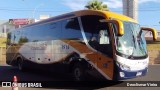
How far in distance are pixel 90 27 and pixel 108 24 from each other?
40.0 inches

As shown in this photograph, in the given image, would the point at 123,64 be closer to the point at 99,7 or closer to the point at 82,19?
the point at 82,19

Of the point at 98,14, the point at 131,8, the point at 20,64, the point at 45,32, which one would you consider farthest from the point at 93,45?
the point at 131,8

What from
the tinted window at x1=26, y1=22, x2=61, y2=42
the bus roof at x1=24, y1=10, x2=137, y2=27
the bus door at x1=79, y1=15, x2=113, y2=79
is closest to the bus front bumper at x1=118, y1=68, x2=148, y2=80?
the bus door at x1=79, y1=15, x2=113, y2=79

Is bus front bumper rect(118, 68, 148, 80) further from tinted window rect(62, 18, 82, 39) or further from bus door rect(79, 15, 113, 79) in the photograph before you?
tinted window rect(62, 18, 82, 39)

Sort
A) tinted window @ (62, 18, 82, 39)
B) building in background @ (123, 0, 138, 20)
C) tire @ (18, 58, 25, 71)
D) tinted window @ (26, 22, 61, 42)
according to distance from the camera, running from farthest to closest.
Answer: building in background @ (123, 0, 138, 20) < tire @ (18, 58, 25, 71) < tinted window @ (26, 22, 61, 42) < tinted window @ (62, 18, 82, 39)

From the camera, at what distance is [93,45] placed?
12984 millimetres

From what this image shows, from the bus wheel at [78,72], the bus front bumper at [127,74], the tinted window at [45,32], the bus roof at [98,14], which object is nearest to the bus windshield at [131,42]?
the bus roof at [98,14]

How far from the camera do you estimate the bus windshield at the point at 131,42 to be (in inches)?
488

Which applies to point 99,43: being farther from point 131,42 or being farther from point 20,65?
point 20,65

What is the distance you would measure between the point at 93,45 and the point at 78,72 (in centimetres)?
155

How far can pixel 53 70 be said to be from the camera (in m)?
15.5

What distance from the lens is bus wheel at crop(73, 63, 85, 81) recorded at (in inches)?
534

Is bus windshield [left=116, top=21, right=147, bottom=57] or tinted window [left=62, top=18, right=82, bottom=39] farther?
tinted window [left=62, top=18, right=82, bottom=39]

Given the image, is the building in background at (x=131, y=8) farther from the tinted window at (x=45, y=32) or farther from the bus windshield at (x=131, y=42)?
the bus windshield at (x=131, y=42)
